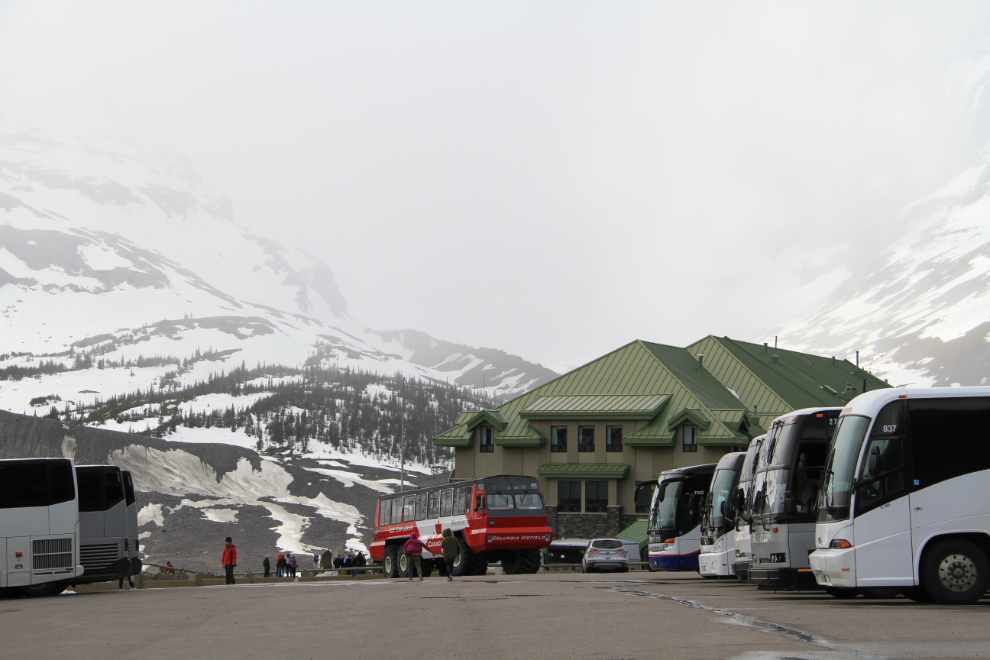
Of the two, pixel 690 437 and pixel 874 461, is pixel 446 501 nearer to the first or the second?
pixel 874 461

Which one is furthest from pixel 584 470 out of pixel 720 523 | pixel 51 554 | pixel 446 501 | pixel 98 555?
pixel 51 554

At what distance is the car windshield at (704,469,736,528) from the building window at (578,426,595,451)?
3383cm

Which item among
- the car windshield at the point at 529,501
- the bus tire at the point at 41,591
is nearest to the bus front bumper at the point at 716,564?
the car windshield at the point at 529,501

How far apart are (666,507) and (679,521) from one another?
0.62 metres

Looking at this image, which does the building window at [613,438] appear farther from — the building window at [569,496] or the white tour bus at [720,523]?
the white tour bus at [720,523]

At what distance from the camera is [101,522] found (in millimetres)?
27641

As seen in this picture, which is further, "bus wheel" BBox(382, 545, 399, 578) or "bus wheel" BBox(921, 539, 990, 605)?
"bus wheel" BBox(382, 545, 399, 578)

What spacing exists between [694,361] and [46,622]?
59.9 meters

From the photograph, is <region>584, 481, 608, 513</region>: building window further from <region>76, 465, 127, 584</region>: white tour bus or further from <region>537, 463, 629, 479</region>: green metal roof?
<region>76, 465, 127, 584</region>: white tour bus

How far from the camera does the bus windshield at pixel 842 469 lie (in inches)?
631

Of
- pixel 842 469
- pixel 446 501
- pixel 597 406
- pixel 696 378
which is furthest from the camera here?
pixel 696 378

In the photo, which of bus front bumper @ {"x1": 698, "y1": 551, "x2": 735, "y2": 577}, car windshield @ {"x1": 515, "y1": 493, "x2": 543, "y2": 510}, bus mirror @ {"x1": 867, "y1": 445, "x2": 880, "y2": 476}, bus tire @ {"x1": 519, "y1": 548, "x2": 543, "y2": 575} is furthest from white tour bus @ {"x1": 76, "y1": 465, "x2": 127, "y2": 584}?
bus mirror @ {"x1": 867, "y1": 445, "x2": 880, "y2": 476}

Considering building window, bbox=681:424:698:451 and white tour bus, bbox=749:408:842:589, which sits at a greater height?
building window, bbox=681:424:698:451

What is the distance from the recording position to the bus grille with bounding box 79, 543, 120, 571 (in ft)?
88.0
